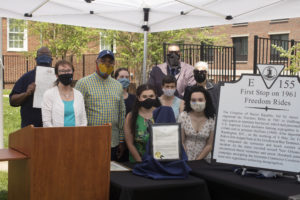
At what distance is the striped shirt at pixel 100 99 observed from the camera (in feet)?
14.6

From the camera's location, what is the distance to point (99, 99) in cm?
445

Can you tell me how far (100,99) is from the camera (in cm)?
446

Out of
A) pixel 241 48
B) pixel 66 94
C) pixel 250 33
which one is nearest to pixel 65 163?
pixel 66 94

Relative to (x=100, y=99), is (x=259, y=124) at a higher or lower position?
lower

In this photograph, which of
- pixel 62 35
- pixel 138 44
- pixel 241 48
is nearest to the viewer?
pixel 138 44

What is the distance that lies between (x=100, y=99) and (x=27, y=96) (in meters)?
0.92

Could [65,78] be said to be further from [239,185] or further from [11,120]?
[11,120]

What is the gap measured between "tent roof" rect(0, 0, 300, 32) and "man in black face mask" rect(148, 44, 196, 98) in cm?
101

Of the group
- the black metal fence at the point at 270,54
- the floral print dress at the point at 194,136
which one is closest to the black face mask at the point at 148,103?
the floral print dress at the point at 194,136

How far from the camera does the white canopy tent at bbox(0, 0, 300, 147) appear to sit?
604cm

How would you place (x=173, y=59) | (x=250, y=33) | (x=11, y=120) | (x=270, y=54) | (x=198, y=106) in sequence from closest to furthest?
(x=198, y=106)
(x=173, y=59)
(x=11, y=120)
(x=270, y=54)
(x=250, y=33)

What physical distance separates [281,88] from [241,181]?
0.77 metres

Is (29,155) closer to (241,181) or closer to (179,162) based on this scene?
(179,162)

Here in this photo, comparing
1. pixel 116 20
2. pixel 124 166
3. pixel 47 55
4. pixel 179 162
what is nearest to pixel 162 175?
pixel 179 162
